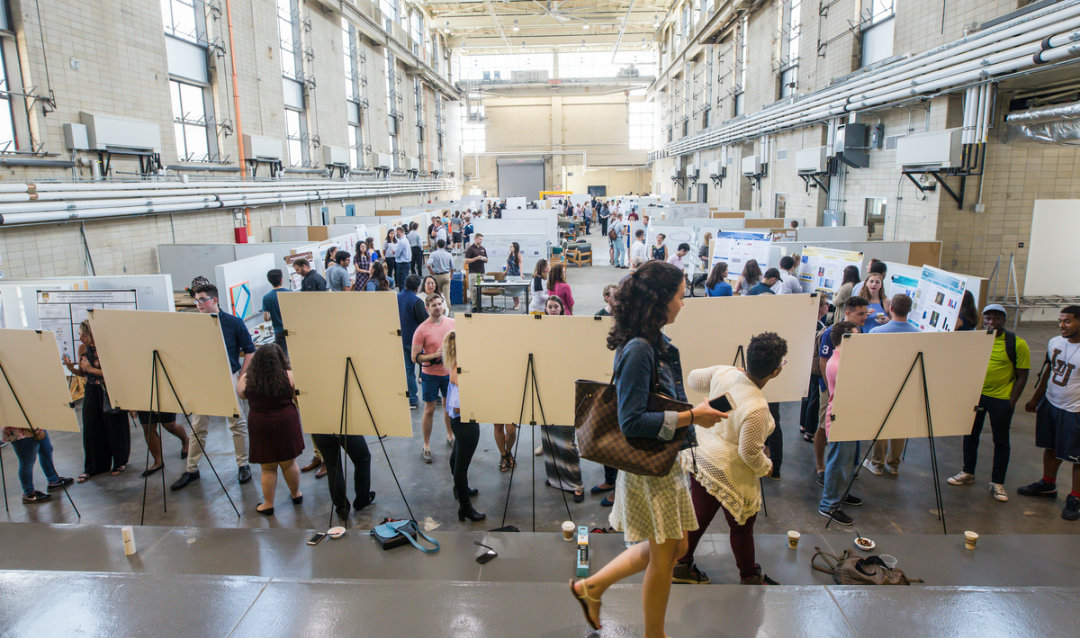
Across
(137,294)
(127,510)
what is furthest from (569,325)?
(137,294)

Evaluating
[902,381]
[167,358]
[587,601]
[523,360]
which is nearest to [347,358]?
[523,360]

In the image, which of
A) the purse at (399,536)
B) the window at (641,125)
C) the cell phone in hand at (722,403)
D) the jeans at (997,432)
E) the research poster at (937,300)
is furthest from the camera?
the window at (641,125)

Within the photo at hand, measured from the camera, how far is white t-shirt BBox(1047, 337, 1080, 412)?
398 cm

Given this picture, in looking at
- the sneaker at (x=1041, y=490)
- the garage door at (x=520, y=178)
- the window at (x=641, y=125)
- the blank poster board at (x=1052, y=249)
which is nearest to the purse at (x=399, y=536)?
the sneaker at (x=1041, y=490)

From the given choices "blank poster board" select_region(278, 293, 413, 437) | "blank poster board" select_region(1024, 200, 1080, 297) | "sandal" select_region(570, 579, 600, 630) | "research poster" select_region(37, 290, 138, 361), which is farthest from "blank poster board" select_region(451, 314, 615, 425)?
"blank poster board" select_region(1024, 200, 1080, 297)

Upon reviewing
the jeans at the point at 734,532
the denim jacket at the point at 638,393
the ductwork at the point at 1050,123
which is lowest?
the jeans at the point at 734,532

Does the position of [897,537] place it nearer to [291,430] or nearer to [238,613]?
[238,613]

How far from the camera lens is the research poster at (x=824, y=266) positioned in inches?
292

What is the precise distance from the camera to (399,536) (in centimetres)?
337

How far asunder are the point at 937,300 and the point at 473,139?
35.5 meters

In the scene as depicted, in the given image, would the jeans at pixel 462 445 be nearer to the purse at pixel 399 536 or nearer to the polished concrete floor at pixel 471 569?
the polished concrete floor at pixel 471 569

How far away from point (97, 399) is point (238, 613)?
3.30 m

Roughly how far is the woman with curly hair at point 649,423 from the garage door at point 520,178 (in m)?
37.3

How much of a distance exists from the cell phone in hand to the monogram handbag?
1.26 feet
